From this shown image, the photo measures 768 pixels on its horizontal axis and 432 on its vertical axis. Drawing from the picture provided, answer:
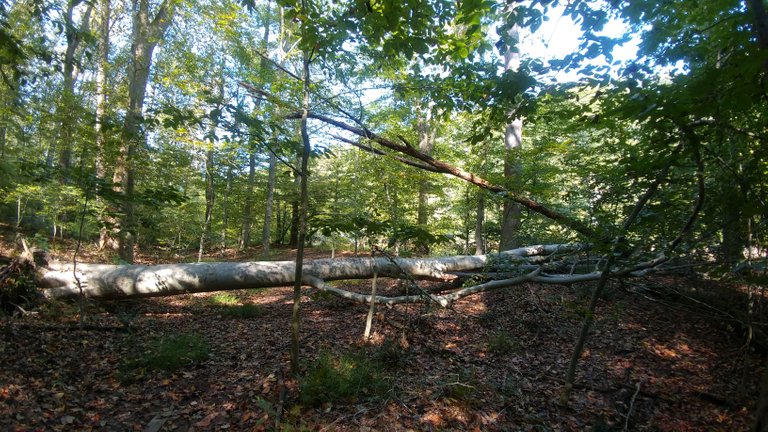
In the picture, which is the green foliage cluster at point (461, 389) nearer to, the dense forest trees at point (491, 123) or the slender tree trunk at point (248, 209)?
the dense forest trees at point (491, 123)

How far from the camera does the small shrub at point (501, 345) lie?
16.3 feet

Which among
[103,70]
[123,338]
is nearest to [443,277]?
[123,338]

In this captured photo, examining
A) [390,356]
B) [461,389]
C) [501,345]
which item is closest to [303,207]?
[390,356]

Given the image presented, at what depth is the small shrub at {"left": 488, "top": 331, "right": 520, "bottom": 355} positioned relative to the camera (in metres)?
4.98

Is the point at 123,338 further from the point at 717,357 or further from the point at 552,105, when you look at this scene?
the point at 717,357

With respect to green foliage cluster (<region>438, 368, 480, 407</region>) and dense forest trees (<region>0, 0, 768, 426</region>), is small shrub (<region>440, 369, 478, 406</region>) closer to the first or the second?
green foliage cluster (<region>438, 368, 480, 407</region>)

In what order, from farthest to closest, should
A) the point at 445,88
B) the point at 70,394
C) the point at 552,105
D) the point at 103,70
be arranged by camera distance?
the point at 103,70 → the point at 445,88 → the point at 552,105 → the point at 70,394

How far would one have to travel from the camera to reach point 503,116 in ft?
12.8

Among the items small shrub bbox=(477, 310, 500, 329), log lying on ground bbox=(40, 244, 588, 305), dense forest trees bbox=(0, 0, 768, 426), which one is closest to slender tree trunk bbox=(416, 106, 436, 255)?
dense forest trees bbox=(0, 0, 768, 426)

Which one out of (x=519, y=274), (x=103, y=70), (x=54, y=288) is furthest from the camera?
(x=103, y=70)

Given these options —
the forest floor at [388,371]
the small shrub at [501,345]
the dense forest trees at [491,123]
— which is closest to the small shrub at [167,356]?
the forest floor at [388,371]

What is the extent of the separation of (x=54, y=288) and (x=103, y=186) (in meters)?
3.35

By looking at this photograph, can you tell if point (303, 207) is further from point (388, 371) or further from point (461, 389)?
point (461, 389)

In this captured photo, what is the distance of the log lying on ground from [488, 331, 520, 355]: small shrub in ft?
3.19
